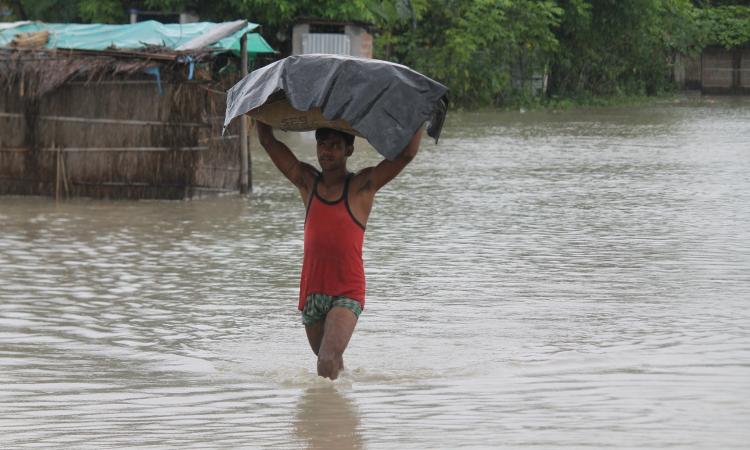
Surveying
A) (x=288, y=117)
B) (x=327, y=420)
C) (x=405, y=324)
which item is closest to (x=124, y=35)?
(x=405, y=324)

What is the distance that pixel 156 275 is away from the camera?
9875 mm

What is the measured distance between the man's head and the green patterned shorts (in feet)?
1.87

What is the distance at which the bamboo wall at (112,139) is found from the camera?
1478cm

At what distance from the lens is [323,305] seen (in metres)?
6.09

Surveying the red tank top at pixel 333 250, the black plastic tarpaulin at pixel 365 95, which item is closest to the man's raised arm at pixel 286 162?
the red tank top at pixel 333 250

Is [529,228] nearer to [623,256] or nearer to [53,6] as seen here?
[623,256]

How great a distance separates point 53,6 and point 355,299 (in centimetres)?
2526

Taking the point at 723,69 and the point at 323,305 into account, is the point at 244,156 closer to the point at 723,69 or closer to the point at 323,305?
the point at 323,305

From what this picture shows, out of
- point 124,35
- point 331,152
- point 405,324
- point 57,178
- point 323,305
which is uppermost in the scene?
point 124,35

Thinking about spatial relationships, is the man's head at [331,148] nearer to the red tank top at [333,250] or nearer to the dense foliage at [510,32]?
the red tank top at [333,250]

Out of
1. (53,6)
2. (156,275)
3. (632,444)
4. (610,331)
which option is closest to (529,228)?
(156,275)

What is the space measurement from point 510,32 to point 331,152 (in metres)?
30.4

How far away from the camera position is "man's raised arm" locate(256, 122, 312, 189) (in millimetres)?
6211

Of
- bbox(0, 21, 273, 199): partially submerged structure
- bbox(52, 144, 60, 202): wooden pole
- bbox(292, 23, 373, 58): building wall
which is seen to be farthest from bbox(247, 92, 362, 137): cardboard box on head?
bbox(292, 23, 373, 58): building wall
